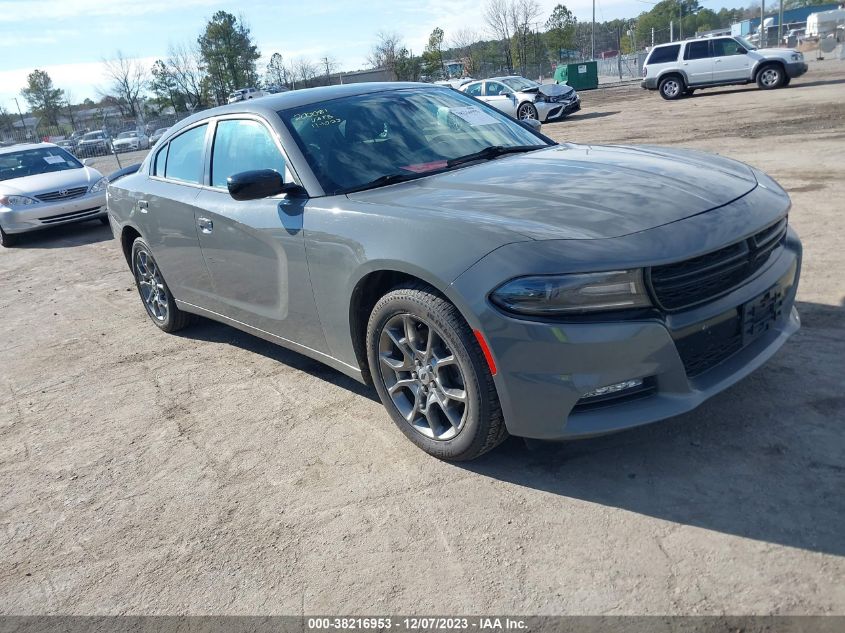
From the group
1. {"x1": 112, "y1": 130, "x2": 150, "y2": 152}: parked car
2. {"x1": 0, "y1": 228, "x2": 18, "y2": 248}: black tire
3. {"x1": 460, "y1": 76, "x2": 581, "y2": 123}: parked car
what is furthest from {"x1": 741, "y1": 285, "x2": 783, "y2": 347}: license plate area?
{"x1": 112, "y1": 130, "x2": 150, "y2": 152}: parked car

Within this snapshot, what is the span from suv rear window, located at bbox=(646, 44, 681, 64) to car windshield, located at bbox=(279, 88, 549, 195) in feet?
75.8

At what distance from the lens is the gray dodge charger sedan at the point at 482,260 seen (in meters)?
2.70

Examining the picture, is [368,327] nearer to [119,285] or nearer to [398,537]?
[398,537]

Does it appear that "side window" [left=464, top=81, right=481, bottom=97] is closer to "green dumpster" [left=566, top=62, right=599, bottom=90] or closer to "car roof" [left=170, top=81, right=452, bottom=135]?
"green dumpster" [left=566, top=62, right=599, bottom=90]

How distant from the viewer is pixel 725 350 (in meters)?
2.93

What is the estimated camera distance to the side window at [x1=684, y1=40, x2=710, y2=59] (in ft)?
78.9

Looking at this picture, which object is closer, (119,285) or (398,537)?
(398,537)

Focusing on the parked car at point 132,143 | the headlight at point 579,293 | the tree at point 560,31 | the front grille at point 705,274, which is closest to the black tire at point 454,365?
the headlight at point 579,293

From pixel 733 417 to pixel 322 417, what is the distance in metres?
2.06

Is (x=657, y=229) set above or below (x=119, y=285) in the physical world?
above

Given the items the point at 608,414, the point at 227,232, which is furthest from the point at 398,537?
the point at 227,232

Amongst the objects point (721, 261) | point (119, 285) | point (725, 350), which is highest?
point (721, 261)

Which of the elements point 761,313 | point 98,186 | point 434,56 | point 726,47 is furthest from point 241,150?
point 434,56

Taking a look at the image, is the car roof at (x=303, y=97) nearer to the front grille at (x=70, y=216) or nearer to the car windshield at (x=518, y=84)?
the front grille at (x=70, y=216)
